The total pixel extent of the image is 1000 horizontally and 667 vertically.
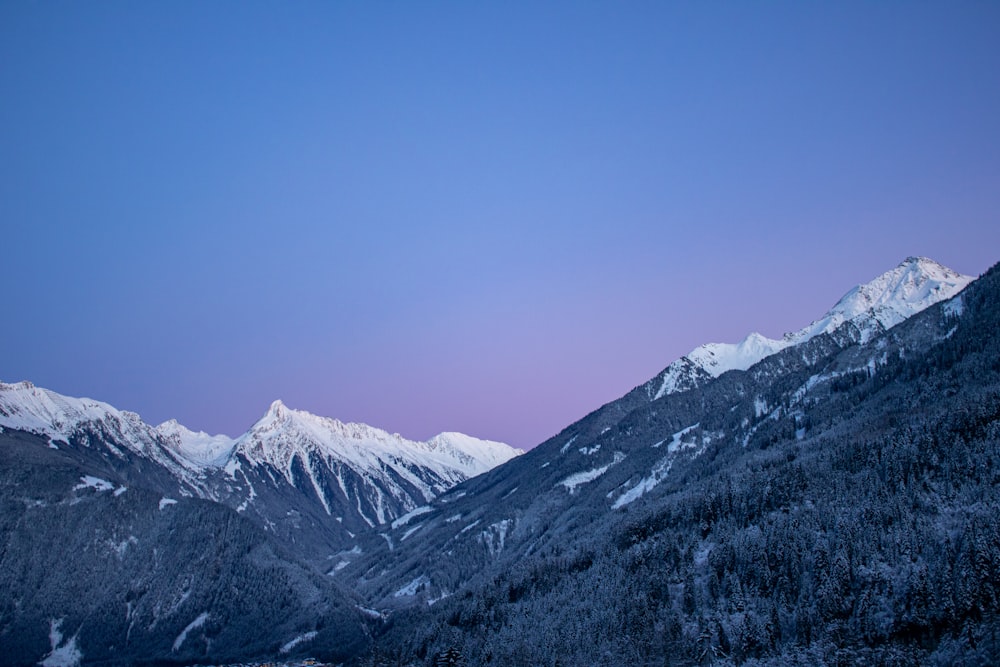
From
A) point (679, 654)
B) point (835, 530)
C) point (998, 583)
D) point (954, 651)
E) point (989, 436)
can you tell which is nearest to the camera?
point (954, 651)

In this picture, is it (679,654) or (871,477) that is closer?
(679,654)

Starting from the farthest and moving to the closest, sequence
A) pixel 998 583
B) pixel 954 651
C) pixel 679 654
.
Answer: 1. pixel 679 654
2. pixel 998 583
3. pixel 954 651

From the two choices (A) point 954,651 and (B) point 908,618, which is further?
(B) point 908,618

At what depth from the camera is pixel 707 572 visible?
636 feet

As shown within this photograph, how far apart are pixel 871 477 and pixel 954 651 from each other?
238ft

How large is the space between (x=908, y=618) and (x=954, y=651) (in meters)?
12.2

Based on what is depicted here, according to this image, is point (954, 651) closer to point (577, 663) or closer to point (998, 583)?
point (998, 583)

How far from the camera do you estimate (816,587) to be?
6476 inches

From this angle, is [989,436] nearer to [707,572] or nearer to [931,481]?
[931,481]

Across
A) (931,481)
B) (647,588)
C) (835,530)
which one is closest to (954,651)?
(835,530)

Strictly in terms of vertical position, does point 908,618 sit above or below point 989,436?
below

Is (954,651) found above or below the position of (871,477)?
below

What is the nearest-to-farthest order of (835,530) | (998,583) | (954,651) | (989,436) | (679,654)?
(954,651) < (998,583) < (679,654) < (835,530) < (989,436)

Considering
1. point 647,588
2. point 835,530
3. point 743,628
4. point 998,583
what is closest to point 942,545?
point 998,583
